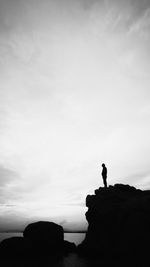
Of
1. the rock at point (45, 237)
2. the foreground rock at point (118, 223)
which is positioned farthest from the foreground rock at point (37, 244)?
the foreground rock at point (118, 223)

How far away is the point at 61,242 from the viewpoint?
1273 inches

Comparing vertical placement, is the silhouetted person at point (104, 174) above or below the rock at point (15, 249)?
above

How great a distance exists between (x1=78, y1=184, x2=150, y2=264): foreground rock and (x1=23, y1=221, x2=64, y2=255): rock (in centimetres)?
398

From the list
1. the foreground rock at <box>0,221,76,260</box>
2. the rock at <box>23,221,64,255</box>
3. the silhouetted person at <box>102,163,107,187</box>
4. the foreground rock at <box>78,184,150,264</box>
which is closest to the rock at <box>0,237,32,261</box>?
the foreground rock at <box>0,221,76,260</box>

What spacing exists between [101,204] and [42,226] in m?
11.1

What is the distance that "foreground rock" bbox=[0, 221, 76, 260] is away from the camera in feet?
90.2

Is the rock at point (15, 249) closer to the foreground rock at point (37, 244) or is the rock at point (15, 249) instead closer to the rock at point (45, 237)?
the foreground rock at point (37, 244)

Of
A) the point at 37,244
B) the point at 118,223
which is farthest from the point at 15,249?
the point at 118,223

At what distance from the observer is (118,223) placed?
2181 centimetres

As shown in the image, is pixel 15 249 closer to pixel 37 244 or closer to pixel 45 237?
pixel 37 244

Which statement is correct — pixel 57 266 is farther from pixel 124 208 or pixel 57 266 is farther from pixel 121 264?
pixel 124 208

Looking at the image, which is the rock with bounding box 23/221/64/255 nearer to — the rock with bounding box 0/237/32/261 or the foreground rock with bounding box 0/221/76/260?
the foreground rock with bounding box 0/221/76/260

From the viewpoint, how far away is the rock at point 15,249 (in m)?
27.3

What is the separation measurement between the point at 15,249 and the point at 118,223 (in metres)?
15.9
